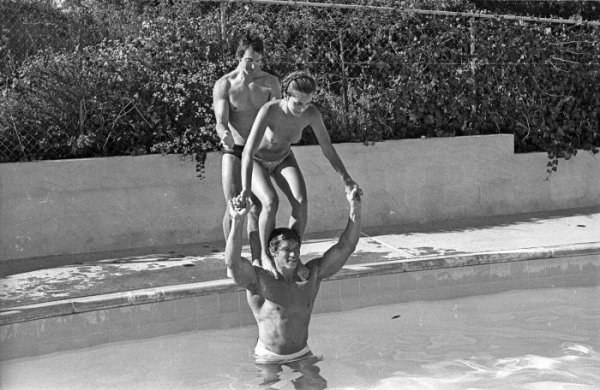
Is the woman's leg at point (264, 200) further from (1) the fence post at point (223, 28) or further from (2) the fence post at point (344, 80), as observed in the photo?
(2) the fence post at point (344, 80)

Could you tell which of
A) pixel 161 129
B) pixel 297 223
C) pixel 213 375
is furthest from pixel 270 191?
pixel 161 129

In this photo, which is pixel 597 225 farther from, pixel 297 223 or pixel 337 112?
pixel 297 223

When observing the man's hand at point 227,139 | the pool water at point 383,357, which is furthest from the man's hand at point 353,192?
the pool water at point 383,357

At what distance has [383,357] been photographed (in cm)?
606

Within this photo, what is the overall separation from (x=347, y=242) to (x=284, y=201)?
12.5 ft

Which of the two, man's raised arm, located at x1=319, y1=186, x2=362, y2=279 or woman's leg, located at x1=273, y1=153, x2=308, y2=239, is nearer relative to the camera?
man's raised arm, located at x1=319, y1=186, x2=362, y2=279

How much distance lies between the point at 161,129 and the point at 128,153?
0.42 metres

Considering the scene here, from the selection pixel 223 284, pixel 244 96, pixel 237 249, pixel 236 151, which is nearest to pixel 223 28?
pixel 244 96

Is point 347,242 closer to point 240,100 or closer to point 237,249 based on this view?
point 237,249

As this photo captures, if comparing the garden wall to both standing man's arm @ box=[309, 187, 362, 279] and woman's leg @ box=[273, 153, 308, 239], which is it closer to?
woman's leg @ box=[273, 153, 308, 239]

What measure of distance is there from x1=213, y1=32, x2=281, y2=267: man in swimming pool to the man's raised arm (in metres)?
0.94

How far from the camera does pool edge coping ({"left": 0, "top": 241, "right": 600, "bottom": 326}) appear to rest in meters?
→ 6.26

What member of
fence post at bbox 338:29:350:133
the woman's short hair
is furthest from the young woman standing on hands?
fence post at bbox 338:29:350:133

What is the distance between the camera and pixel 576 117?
421 inches
